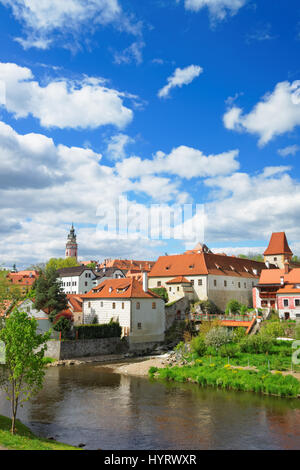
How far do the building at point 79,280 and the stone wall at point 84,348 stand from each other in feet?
131

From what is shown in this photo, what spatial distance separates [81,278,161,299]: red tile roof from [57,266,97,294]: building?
33.2 m

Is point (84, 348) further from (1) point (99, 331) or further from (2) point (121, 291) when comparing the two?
(2) point (121, 291)

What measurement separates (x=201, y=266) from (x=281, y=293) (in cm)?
1277

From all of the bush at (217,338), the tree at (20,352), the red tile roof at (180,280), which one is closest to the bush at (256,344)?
the bush at (217,338)

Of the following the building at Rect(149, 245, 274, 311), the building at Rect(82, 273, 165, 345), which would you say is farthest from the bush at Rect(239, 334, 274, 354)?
the building at Rect(149, 245, 274, 311)

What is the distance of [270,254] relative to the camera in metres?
68.3

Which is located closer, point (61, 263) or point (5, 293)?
point (5, 293)

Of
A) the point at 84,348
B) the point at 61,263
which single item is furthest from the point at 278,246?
the point at 61,263

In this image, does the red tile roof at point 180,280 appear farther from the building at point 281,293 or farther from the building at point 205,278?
the building at point 281,293

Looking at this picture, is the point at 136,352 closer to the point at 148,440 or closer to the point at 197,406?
the point at 197,406

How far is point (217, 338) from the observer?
33.8 meters

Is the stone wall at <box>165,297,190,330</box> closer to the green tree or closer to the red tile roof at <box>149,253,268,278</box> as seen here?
the red tile roof at <box>149,253,268,278</box>
